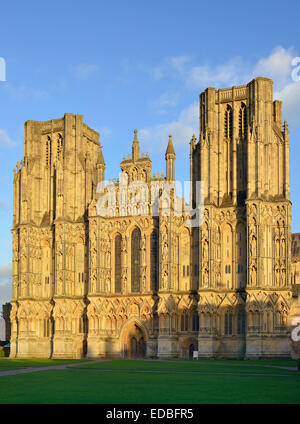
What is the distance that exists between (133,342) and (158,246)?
1100 cm

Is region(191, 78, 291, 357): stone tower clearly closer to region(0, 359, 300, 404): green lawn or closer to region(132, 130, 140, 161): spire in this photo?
region(132, 130, 140, 161): spire

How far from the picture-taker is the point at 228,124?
68.6 meters

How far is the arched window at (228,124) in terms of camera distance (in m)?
68.4

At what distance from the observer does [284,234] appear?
6281cm

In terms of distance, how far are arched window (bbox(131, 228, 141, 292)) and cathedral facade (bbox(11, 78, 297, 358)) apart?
12 cm

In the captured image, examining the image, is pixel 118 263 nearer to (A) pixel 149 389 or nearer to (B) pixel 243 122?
(B) pixel 243 122

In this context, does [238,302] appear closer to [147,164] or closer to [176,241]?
[176,241]

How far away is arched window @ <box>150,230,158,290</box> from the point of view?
2675 inches

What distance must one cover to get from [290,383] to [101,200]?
4442cm

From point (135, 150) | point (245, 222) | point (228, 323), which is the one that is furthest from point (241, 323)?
point (135, 150)

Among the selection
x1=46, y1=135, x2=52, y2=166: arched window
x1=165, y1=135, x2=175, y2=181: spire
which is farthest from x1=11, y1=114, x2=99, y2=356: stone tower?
x1=165, y1=135, x2=175, y2=181: spire

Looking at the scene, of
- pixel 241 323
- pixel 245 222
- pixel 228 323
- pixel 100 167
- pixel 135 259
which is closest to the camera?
pixel 241 323

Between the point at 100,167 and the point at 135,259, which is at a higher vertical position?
the point at 100,167
